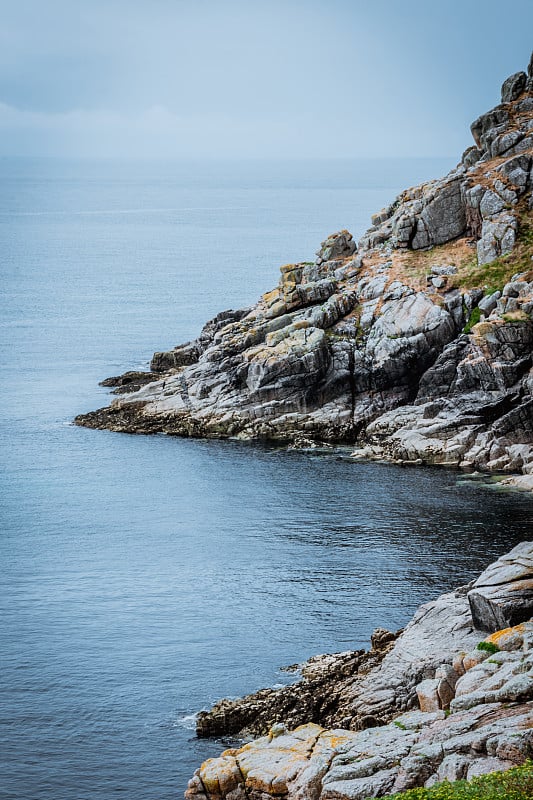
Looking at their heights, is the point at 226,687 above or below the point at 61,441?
below

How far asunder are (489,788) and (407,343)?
3074 inches

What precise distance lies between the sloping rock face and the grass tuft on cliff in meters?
62.4

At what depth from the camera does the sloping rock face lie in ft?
342

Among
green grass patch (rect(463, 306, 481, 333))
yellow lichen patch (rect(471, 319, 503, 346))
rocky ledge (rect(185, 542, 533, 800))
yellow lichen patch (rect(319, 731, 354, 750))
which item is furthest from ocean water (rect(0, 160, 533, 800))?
green grass patch (rect(463, 306, 481, 333))

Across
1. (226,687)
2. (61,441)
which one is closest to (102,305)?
(61,441)

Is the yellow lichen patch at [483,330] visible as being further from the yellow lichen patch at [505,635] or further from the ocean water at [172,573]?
the yellow lichen patch at [505,635]

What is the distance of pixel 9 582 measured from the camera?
254 ft

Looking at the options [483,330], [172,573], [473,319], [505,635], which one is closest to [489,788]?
[505,635]

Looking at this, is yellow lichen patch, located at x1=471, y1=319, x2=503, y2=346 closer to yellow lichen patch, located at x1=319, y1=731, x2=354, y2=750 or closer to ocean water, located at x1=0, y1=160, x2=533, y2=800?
ocean water, located at x1=0, y1=160, x2=533, y2=800

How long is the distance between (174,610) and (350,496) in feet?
86.1

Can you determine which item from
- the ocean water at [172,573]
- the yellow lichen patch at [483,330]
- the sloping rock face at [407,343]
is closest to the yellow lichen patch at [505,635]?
the ocean water at [172,573]

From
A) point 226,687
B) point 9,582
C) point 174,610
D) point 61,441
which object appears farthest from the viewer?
point 61,441

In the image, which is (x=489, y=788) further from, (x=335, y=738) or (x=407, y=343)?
(x=407, y=343)

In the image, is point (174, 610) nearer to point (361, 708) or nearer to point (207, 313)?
point (361, 708)
